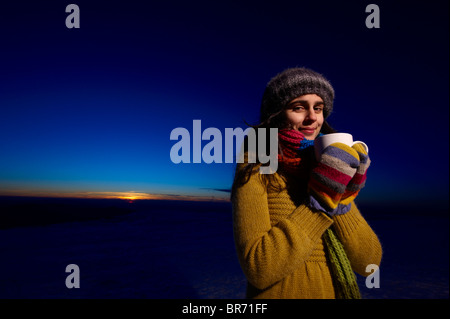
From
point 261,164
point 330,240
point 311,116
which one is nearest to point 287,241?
point 330,240

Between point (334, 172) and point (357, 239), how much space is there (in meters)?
0.46

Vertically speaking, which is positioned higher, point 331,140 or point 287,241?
point 331,140

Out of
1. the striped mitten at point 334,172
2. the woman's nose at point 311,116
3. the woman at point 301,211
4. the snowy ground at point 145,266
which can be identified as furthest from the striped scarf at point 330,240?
the snowy ground at point 145,266

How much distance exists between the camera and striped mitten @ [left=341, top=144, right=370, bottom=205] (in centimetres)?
112

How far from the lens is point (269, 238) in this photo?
1.09 m

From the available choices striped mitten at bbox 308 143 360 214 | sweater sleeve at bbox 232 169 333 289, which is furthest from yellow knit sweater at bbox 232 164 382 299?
striped mitten at bbox 308 143 360 214

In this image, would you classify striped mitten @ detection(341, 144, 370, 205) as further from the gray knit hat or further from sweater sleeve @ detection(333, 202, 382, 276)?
the gray knit hat

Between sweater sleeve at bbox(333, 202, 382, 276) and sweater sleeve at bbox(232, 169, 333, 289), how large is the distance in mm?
136

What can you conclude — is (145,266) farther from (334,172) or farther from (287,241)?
(334,172)

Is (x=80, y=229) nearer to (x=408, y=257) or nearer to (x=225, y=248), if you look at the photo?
(x=225, y=248)

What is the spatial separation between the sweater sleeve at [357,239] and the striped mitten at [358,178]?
0.42 ft

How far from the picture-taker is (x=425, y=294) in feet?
19.5

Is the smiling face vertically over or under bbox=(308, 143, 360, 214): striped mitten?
over
